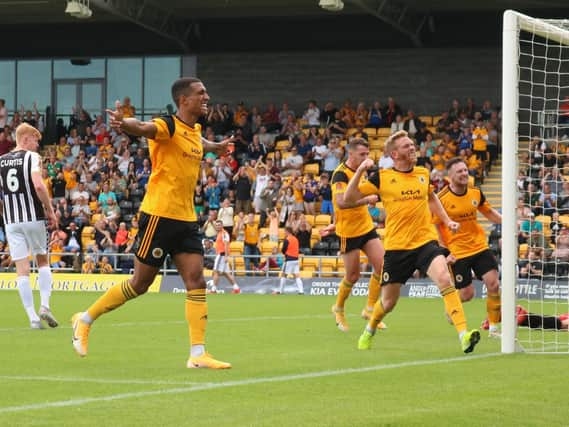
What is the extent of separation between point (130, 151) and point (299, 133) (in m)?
5.63

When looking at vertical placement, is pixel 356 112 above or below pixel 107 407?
above

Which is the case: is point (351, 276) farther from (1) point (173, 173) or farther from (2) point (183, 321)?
(1) point (173, 173)

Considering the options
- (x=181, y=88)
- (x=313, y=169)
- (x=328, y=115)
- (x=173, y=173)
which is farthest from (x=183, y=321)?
(x=328, y=115)

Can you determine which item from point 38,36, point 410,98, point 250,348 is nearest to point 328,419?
point 250,348

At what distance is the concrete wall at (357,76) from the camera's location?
37.6 meters

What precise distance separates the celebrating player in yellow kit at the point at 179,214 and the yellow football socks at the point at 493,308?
189 inches

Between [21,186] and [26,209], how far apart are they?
0.95 feet

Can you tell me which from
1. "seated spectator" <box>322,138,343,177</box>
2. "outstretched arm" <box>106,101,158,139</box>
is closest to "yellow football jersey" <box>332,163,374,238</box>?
"outstretched arm" <box>106,101,158,139</box>

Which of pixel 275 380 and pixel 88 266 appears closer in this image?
pixel 275 380

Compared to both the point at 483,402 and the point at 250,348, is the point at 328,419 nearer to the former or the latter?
the point at 483,402

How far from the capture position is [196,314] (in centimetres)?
941

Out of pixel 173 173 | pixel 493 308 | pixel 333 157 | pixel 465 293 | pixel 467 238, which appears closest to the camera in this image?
pixel 173 173

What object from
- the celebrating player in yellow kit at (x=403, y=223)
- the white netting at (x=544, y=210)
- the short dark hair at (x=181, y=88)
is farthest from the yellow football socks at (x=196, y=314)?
the white netting at (x=544, y=210)

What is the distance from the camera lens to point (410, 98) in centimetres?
3831
